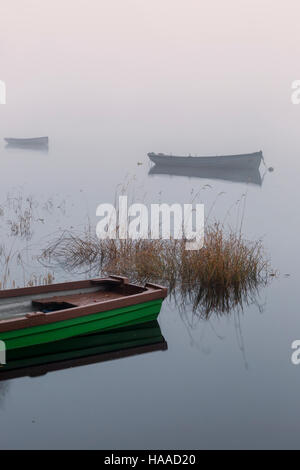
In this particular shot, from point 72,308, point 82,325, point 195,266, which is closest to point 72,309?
point 72,308

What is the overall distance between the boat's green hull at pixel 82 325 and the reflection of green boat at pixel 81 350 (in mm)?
104

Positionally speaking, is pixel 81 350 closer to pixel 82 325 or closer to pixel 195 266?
pixel 82 325

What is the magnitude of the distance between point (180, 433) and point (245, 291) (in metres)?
5.36

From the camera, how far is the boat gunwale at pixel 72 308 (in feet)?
30.0

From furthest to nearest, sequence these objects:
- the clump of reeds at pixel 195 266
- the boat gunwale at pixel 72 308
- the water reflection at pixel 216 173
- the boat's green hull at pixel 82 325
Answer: the water reflection at pixel 216 173 → the clump of reeds at pixel 195 266 → the boat's green hull at pixel 82 325 → the boat gunwale at pixel 72 308

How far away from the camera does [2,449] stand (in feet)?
23.4

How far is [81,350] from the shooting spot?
9.85 meters

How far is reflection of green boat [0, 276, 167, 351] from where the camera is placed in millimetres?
9312

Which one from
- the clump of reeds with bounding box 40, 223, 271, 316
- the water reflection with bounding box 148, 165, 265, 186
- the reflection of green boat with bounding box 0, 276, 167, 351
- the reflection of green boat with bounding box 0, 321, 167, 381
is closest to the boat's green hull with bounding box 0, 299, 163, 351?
the reflection of green boat with bounding box 0, 276, 167, 351

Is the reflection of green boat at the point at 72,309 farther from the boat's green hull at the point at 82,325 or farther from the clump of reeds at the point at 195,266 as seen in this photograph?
the clump of reeds at the point at 195,266

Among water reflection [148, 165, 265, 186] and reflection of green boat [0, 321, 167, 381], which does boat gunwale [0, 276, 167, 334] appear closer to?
reflection of green boat [0, 321, 167, 381]

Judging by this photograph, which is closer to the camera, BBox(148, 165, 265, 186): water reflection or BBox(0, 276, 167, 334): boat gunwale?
BBox(0, 276, 167, 334): boat gunwale

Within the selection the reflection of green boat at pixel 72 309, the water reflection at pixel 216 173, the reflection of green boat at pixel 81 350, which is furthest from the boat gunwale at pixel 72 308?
the water reflection at pixel 216 173
